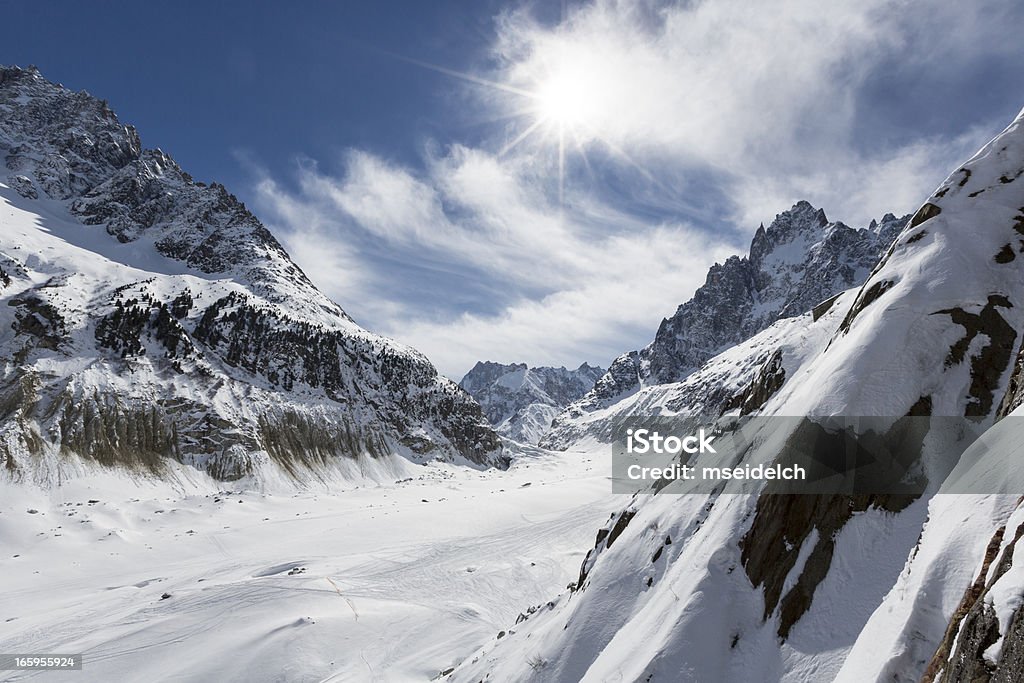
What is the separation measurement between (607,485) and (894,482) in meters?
76.7

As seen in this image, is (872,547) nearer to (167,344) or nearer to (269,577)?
(269,577)

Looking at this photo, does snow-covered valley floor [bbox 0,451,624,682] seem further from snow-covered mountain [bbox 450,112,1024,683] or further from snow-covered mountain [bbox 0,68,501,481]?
snow-covered mountain [bbox 0,68,501,481]

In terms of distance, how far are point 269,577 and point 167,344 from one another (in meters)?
74.4

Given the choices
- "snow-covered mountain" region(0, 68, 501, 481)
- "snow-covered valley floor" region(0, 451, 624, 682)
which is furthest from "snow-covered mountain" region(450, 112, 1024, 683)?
"snow-covered mountain" region(0, 68, 501, 481)

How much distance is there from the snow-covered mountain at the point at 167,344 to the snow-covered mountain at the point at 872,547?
77127 mm

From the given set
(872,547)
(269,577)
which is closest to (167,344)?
(269,577)

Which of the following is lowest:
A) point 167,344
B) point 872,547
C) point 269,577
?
point 269,577

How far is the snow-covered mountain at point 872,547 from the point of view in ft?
22.9

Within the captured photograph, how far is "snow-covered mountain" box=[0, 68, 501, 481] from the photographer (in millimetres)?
71812

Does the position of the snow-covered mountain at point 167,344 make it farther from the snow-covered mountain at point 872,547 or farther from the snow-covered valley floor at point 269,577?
the snow-covered mountain at point 872,547

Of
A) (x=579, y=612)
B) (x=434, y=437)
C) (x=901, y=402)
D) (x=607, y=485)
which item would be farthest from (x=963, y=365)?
(x=434, y=437)

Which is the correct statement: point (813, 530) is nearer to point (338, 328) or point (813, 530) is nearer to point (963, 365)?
point (963, 365)

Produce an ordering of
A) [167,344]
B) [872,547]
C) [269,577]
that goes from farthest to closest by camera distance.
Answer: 1. [167,344]
2. [269,577]
3. [872,547]

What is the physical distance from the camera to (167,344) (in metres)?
89.8
